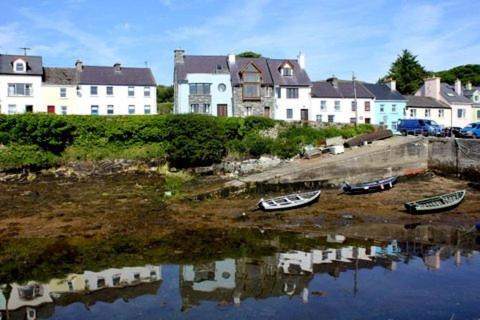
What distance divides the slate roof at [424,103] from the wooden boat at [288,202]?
37580mm

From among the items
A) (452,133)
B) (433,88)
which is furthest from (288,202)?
(433,88)

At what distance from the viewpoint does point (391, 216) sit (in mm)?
29297

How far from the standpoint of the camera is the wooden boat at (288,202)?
3075cm

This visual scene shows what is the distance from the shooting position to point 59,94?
55.8m

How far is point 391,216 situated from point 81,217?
63.0 ft

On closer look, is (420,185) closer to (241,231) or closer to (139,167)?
(241,231)

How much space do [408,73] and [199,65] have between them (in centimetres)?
4484

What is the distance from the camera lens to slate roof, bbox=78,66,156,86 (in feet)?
187

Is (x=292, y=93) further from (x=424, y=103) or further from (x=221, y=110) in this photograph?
(x=424, y=103)

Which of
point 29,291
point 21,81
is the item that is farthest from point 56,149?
point 29,291

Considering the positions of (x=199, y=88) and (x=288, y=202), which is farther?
(x=199, y=88)

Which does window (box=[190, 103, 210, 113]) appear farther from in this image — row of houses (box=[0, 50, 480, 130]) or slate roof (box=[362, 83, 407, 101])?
slate roof (box=[362, 83, 407, 101])

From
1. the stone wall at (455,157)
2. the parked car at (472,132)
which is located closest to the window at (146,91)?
the stone wall at (455,157)

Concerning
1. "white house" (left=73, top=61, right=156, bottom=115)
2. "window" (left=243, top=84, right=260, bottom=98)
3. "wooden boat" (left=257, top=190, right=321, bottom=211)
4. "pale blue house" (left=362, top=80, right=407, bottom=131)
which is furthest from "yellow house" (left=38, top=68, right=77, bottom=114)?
"pale blue house" (left=362, top=80, right=407, bottom=131)
